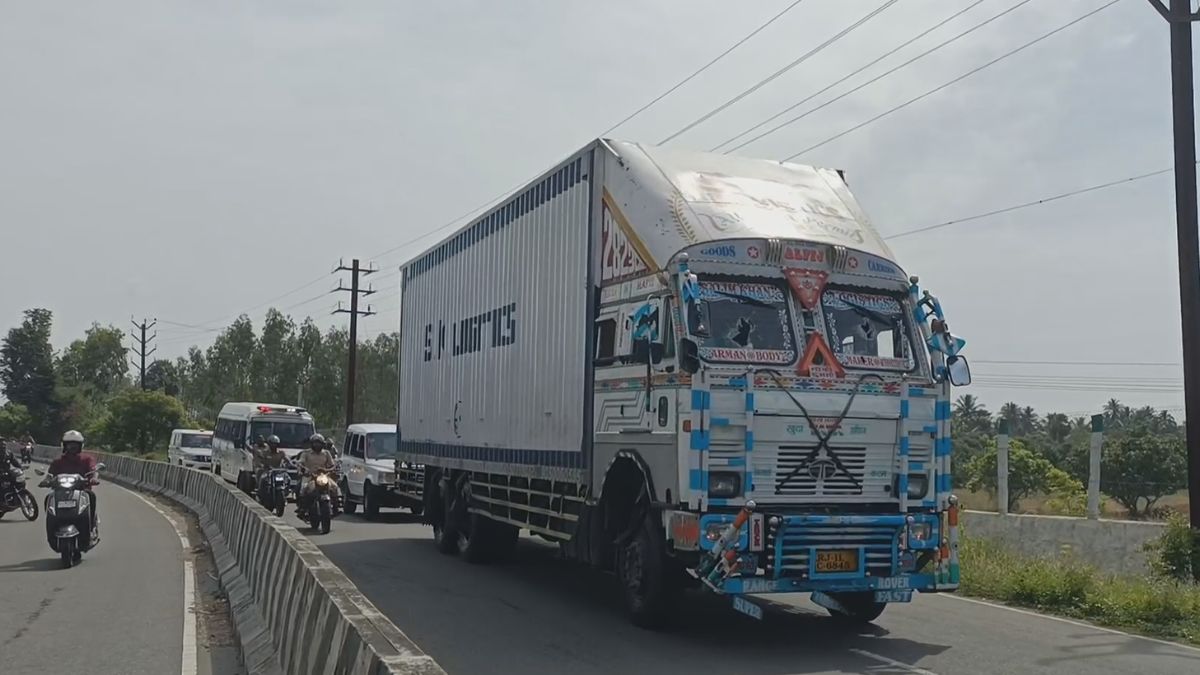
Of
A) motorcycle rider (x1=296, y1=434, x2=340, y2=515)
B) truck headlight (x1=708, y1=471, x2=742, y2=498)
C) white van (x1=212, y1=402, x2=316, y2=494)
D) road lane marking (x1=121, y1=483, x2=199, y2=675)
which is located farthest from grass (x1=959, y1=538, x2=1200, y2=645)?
white van (x1=212, y1=402, x2=316, y2=494)

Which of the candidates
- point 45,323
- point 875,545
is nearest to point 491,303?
point 875,545

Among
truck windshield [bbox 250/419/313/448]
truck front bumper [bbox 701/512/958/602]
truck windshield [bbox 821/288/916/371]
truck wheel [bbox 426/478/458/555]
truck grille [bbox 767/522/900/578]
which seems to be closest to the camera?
truck front bumper [bbox 701/512/958/602]

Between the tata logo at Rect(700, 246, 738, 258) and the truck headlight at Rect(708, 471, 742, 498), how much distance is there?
6.18ft

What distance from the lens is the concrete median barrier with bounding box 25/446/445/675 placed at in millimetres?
4961

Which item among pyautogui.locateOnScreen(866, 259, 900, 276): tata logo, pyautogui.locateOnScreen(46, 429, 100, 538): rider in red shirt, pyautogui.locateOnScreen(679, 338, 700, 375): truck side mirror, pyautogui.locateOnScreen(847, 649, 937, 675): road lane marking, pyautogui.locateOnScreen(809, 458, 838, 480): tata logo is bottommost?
pyautogui.locateOnScreen(847, 649, 937, 675): road lane marking

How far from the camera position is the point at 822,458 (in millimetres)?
9672

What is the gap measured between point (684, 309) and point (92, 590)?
7579mm

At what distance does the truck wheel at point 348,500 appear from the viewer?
24750mm

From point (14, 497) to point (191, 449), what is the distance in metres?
20.2

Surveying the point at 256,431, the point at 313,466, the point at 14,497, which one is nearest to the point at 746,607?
the point at 313,466

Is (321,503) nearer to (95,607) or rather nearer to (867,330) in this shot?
(95,607)

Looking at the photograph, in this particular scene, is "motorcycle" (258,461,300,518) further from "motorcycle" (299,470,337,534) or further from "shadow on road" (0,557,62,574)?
"shadow on road" (0,557,62,574)

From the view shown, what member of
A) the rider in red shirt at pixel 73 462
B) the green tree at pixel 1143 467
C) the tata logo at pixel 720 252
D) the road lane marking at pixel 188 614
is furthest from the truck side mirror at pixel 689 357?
the green tree at pixel 1143 467

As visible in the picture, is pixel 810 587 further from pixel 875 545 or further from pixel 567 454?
pixel 567 454
